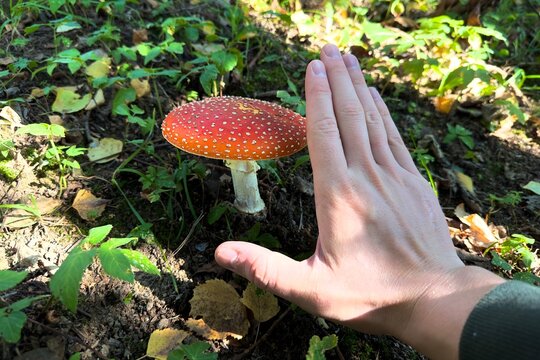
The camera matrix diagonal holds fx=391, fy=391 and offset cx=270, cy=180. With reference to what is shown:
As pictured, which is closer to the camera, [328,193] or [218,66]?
[328,193]

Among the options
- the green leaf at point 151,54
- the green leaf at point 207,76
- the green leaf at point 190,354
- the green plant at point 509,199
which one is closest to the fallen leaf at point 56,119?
the green leaf at point 151,54

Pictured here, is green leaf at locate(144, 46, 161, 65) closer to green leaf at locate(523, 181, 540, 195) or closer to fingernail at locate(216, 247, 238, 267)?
fingernail at locate(216, 247, 238, 267)

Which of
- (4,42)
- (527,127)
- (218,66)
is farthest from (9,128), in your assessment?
(527,127)

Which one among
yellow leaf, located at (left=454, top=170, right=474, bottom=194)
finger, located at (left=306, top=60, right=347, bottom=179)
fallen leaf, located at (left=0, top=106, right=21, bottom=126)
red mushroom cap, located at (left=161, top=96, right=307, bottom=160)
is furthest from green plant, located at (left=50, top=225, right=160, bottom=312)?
yellow leaf, located at (left=454, top=170, right=474, bottom=194)

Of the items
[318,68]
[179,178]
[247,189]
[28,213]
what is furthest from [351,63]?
[28,213]

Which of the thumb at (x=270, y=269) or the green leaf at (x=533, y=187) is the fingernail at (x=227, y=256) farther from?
the green leaf at (x=533, y=187)

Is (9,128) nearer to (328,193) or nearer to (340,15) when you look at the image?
(328,193)

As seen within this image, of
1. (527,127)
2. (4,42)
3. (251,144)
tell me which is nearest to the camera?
(251,144)
